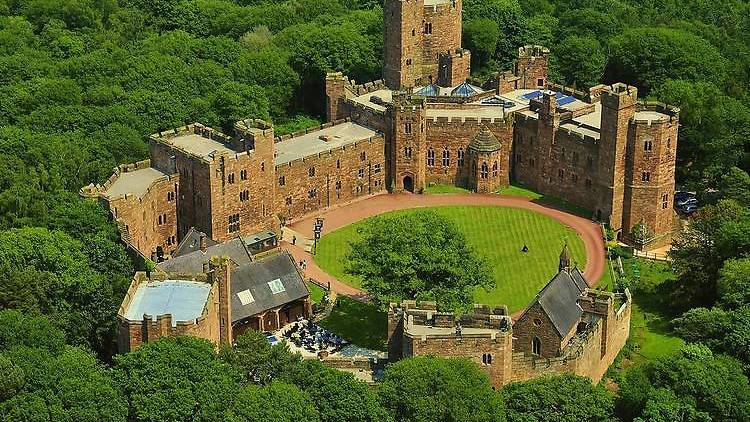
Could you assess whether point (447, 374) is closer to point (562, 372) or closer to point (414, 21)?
point (562, 372)

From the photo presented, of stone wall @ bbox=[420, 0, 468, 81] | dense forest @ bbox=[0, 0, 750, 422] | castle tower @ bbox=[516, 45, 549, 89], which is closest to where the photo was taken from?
dense forest @ bbox=[0, 0, 750, 422]

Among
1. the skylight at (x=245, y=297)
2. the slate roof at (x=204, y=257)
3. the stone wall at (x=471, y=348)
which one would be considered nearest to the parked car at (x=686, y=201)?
the slate roof at (x=204, y=257)

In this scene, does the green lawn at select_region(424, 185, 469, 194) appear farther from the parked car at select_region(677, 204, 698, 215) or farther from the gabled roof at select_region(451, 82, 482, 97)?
the parked car at select_region(677, 204, 698, 215)

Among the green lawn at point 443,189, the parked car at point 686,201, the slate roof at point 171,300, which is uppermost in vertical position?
the slate roof at point 171,300

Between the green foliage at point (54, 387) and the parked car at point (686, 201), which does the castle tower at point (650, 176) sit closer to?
the parked car at point (686, 201)

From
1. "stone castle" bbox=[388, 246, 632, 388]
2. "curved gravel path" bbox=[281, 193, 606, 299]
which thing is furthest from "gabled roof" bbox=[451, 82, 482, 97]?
"stone castle" bbox=[388, 246, 632, 388]

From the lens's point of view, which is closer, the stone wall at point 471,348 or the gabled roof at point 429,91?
the stone wall at point 471,348

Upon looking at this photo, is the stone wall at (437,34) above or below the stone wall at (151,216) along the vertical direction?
above
